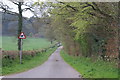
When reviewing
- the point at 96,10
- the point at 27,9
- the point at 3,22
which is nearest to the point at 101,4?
the point at 96,10

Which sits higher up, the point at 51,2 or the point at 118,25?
the point at 51,2

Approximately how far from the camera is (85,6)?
10.2 meters

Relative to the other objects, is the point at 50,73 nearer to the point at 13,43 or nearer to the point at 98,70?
the point at 98,70

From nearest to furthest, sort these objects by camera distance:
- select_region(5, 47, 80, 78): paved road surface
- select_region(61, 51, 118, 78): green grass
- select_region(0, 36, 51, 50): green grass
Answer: select_region(61, 51, 118, 78): green grass < select_region(5, 47, 80, 78): paved road surface < select_region(0, 36, 51, 50): green grass

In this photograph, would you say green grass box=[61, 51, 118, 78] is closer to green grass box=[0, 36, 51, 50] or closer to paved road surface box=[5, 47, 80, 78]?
paved road surface box=[5, 47, 80, 78]

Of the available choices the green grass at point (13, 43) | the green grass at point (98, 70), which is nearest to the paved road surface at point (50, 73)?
the green grass at point (98, 70)

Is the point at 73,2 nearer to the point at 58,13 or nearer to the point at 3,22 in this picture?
the point at 58,13

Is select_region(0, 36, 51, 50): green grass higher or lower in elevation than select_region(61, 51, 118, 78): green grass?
lower

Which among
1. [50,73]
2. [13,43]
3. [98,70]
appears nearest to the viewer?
[50,73]

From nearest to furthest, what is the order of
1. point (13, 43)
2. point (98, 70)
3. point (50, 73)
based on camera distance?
point (50, 73) < point (98, 70) < point (13, 43)

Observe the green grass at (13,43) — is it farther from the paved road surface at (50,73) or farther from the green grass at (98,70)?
the green grass at (98,70)

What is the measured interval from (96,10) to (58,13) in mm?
2396

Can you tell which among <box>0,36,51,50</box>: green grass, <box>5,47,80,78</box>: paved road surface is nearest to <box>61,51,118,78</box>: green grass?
<box>5,47,80,78</box>: paved road surface

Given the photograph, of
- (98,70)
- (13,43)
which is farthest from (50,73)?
(13,43)
